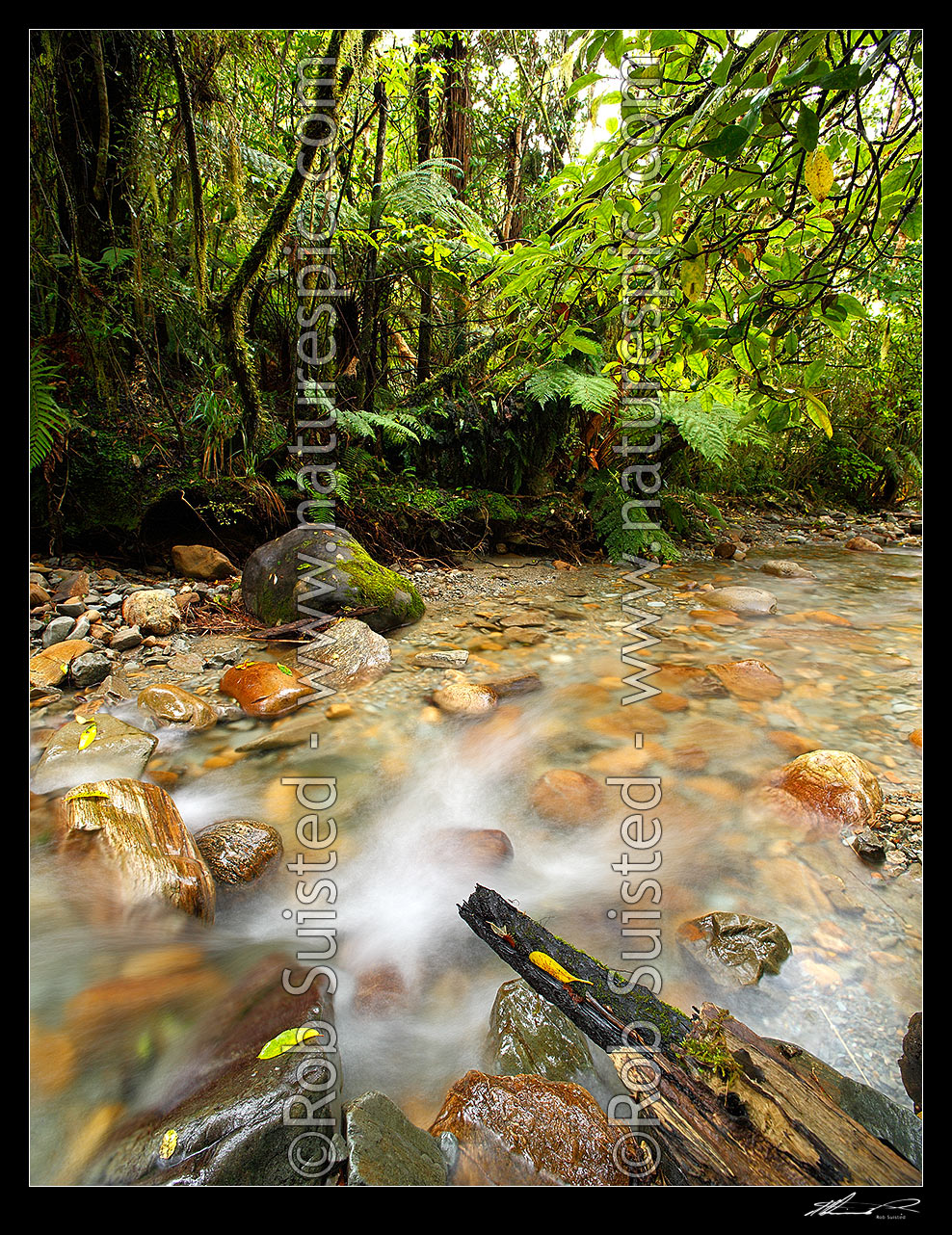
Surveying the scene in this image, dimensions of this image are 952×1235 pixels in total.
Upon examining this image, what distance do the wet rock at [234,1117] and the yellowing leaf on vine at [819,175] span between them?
1932mm

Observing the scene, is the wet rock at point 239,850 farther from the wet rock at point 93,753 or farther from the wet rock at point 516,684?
the wet rock at point 516,684

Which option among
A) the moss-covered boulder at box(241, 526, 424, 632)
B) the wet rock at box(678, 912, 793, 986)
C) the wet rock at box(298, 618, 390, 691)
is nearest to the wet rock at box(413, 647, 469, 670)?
the wet rock at box(298, 618, 390, 691)

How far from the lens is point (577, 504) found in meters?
5.75

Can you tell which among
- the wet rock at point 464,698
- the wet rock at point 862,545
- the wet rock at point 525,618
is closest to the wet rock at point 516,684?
the wet rock at point 464,698

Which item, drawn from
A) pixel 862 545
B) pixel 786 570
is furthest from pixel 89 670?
pixel 862 545

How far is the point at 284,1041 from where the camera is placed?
1.27 metres

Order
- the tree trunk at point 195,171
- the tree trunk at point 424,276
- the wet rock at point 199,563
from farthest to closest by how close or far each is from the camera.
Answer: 1. the tree trunk at point 424,276
2. the wet rock at point 199,563
3. the tree trunk at point 195,171

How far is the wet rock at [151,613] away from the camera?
3291mm

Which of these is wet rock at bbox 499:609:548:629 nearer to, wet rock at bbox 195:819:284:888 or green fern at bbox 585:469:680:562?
green fern at bbox 585:469:680:562

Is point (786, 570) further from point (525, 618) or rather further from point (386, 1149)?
point (386, 1149)

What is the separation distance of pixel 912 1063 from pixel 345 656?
8.97ft

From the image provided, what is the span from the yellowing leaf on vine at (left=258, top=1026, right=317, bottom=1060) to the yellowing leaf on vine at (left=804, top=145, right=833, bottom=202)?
200 centimetres

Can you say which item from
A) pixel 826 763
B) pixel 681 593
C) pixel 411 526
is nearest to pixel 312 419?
pixel 411 526
